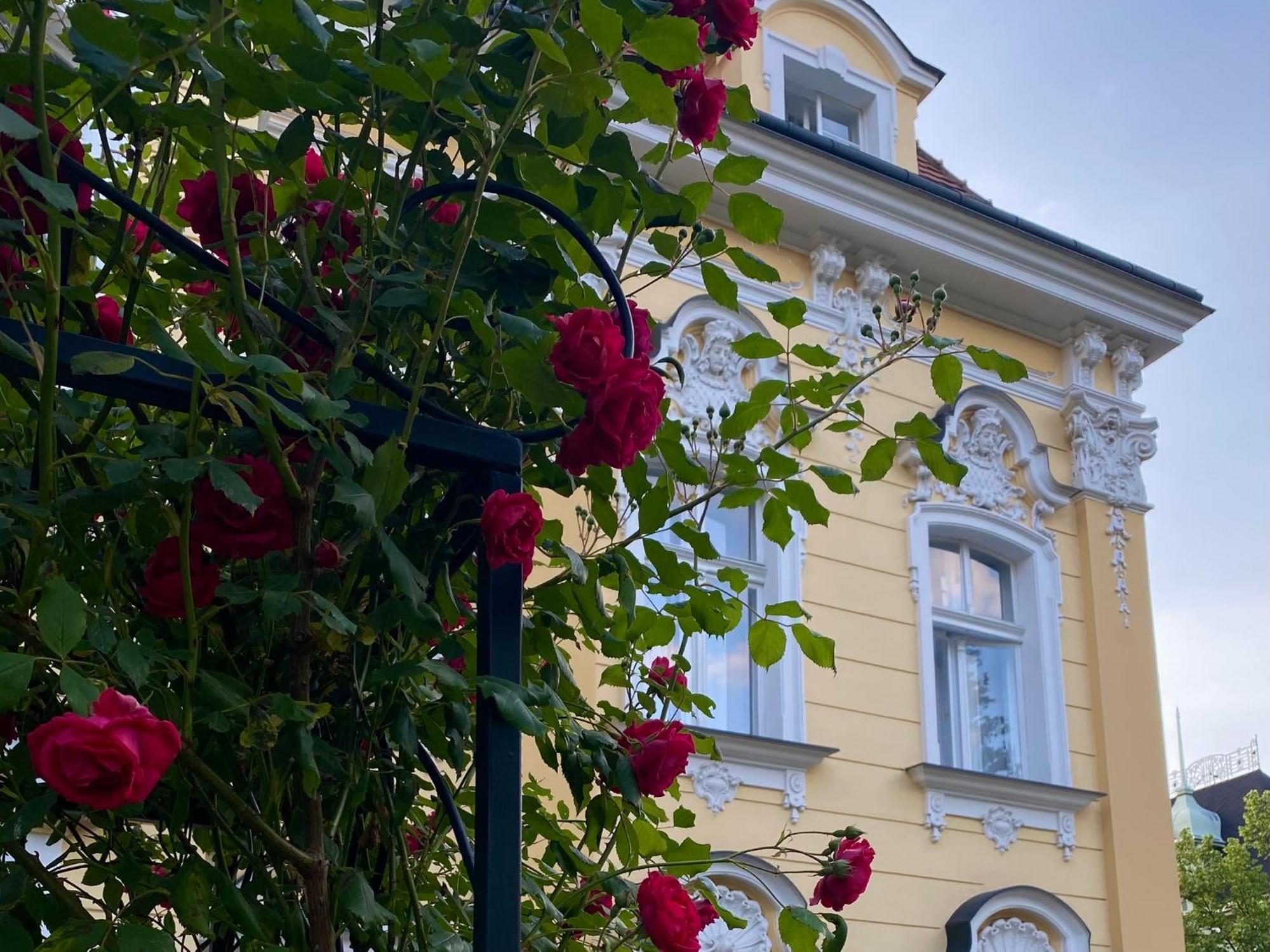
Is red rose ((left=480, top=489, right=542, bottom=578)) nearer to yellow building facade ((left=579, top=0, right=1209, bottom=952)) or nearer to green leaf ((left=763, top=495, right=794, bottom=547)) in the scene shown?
green leaf ((left=763, top=495, right=794, bottom=547))

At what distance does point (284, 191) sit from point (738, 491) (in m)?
0.63

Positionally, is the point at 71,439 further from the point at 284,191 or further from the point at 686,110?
the point at 686,110

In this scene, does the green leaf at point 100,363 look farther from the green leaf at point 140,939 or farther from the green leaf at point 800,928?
the green leaf at point 800,928

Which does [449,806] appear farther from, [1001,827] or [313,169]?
[1001,827]

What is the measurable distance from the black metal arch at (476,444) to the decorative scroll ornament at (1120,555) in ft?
22.6

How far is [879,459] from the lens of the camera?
69.2 inches

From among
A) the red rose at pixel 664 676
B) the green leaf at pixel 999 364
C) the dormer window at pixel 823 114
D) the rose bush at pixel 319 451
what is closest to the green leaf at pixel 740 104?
the rose bush at pixel 319 451

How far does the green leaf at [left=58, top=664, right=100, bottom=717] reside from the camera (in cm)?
102

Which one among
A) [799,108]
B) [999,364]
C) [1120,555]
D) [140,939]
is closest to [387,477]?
[140,939]

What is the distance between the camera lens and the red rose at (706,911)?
1590 millimetres

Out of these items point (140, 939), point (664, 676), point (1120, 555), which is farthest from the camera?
point (1120, 555)

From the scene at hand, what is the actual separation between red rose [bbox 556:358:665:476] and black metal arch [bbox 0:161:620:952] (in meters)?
0.07

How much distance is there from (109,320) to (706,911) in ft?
3.04

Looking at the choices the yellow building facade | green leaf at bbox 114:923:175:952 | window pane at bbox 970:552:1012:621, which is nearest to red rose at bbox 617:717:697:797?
green leaf at bbox 114:923:175:952
